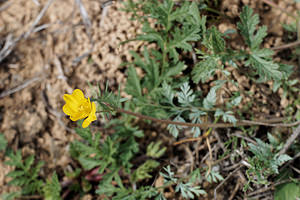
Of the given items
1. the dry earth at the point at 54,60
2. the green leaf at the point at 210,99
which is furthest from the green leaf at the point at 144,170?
the dry earth at the point at 54,60

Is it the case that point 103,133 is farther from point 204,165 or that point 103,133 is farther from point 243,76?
point 243,76

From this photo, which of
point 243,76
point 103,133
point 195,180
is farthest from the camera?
point 103,133

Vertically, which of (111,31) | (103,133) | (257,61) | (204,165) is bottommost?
(204,165)

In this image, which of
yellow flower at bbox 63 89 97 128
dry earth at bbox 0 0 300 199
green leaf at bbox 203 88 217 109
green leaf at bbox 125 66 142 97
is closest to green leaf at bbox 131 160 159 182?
green leaf at bbox 125 66 142 97

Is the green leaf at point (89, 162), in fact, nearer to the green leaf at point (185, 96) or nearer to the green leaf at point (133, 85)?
the green leaf at point (133, 85)

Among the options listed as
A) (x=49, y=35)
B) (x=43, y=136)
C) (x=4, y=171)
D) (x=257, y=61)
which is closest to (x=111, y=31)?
(x=49, y=35)

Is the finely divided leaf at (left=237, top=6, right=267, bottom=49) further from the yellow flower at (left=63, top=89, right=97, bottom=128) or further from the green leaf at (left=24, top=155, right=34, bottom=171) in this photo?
the green leaf at (left=24, top=155, right=34, bottom=171)

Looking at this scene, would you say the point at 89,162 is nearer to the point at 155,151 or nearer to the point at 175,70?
the point at 155,151
